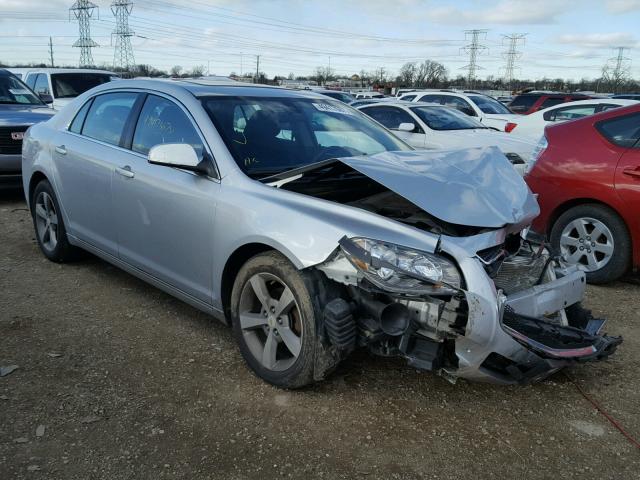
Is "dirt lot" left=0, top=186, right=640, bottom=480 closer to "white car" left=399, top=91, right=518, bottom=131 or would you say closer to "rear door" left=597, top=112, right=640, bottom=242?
"rear door" left=597, top=112, right=640, bottom=242

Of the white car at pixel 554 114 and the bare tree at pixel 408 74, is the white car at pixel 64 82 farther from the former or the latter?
the bare tree at pixel 408 74

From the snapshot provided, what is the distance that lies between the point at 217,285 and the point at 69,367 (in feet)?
3.38

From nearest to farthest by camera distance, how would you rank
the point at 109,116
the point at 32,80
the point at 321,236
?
the point at 321,236, the point at 109,116, the point at 32,80

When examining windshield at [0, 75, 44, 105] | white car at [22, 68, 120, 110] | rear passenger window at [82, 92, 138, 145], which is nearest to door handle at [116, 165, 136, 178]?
rear passenger window at [82, 92, 138, 145]

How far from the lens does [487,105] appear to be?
15.2 metres

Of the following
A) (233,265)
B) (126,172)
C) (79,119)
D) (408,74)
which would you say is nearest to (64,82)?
(79,119)

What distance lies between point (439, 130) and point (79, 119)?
621cm

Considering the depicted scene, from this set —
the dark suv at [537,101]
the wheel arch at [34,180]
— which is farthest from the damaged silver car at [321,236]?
the dark suv at [537,101]

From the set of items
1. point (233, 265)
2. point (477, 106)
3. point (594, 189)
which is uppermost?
point (477, 106)

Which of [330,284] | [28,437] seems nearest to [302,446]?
[330,284]

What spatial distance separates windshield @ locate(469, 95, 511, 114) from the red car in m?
9.86

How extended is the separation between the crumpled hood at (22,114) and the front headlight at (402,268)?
732 cm

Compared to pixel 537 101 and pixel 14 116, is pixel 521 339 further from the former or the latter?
pixel 537 101

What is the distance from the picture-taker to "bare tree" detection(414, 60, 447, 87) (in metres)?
73.7
